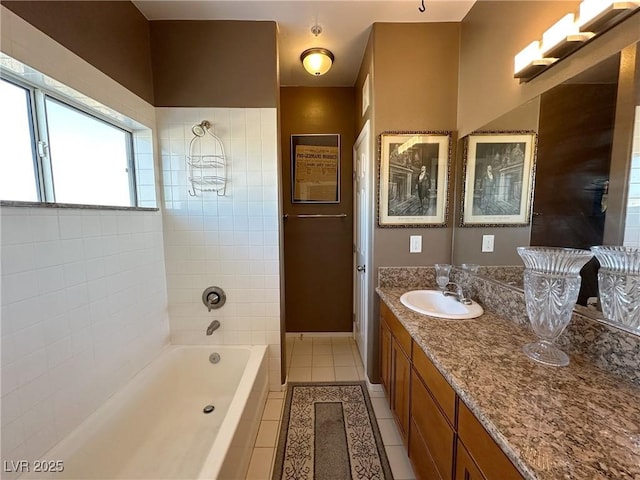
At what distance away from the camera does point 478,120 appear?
5.58 feet

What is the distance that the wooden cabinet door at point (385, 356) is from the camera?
1764 mm

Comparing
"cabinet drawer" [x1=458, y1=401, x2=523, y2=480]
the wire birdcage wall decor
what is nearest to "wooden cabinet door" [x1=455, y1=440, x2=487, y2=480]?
"cabinet drawer" [x1=458, y1=401, x2=523, y2=480]

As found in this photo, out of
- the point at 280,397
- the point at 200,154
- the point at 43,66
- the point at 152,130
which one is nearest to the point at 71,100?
the point at 43,66

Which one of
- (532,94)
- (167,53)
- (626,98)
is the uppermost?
(167,53)

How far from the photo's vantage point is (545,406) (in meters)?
0.75

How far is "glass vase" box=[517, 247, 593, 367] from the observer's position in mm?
952

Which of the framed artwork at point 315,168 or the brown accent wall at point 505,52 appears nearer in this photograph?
the brown accent wall at point 505,52

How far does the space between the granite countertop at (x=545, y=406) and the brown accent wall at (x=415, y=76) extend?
1.29 m

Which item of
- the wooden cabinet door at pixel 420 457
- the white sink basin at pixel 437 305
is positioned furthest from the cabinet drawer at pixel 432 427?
the white sink basin at pixel 437 305

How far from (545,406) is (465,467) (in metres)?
0.34

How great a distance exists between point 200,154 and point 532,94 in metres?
2.10

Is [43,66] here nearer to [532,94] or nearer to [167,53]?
[167,53]

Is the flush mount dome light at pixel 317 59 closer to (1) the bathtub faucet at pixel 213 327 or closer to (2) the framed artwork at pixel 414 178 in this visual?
(2) the framed artwork at pixel 414 178

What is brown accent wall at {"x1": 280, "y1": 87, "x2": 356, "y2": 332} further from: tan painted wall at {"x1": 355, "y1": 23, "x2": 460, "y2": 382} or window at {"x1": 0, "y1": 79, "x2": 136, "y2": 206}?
window at {"x1": 0, "y1": 79, "x2": 136, "y2": 206}
